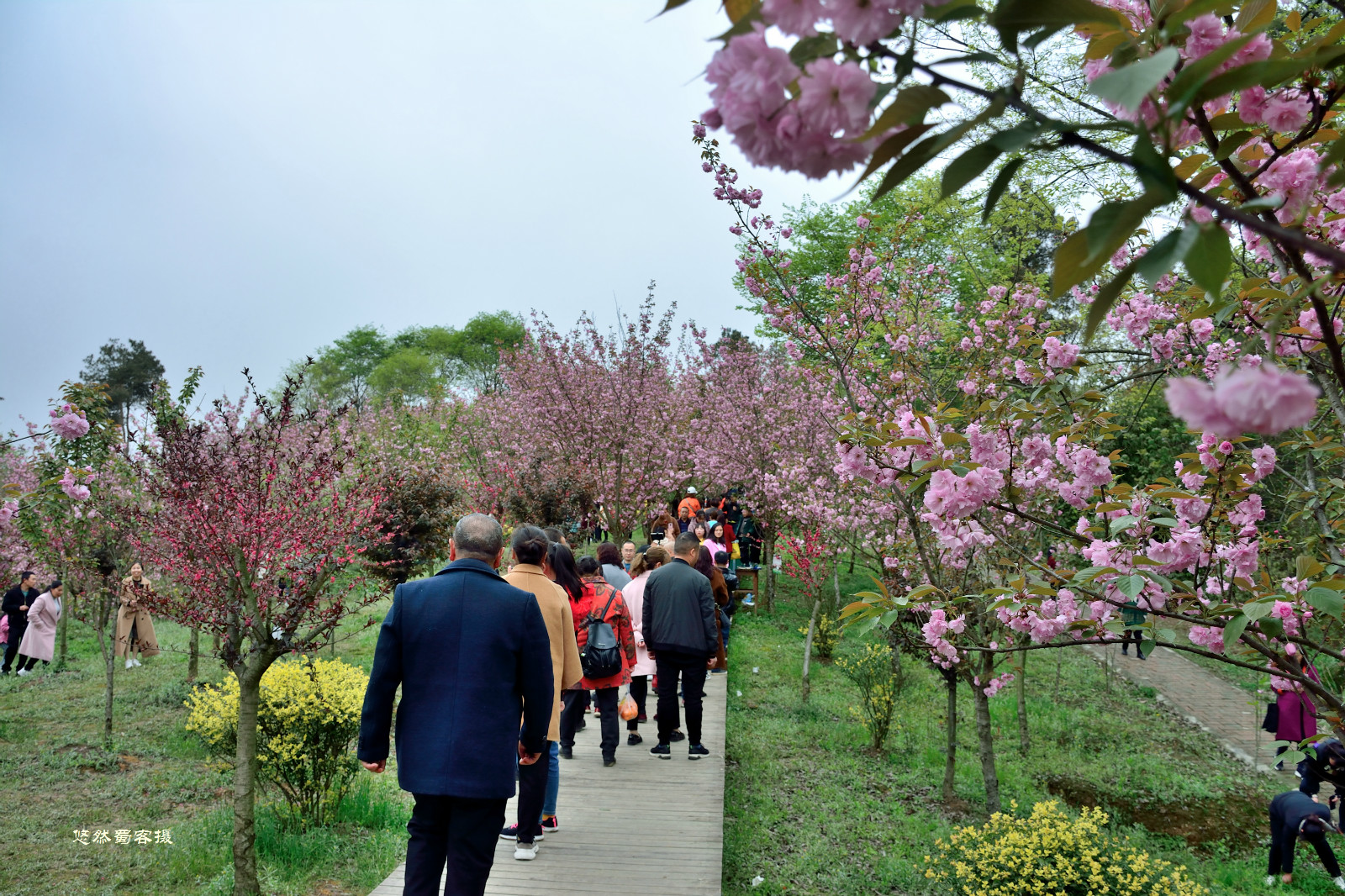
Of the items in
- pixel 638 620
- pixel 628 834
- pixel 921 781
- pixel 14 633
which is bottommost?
pixel 921 781

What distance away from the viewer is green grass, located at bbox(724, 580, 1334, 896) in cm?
589

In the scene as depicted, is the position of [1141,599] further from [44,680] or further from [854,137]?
[44,680]

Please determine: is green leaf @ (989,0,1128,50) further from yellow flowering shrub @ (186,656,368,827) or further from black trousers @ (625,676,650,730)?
black trousers @ (625,676,650,730)

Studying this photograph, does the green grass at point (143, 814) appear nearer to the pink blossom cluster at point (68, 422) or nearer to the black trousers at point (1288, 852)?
the pink blossom cluster at point (68, 422)

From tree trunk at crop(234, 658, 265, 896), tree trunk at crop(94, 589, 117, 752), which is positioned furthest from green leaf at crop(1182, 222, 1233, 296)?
tree trunk at crop(94, 589, 117, 752)

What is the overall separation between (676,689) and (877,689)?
3.09 metres

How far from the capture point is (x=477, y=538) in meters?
3.38

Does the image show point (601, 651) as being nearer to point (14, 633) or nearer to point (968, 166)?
point (968, 166)

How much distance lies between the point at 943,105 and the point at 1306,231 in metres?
2.13

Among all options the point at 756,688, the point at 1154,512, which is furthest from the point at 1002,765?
the point at 1154,512

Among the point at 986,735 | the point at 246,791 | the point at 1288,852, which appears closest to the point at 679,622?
the point at 986,735

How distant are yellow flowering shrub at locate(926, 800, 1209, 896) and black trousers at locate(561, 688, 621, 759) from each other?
253 centimetres

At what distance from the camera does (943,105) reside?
94cm

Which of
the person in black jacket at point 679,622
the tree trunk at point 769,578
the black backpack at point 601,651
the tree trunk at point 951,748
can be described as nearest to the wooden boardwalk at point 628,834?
the person in black jacket at point 679,622
